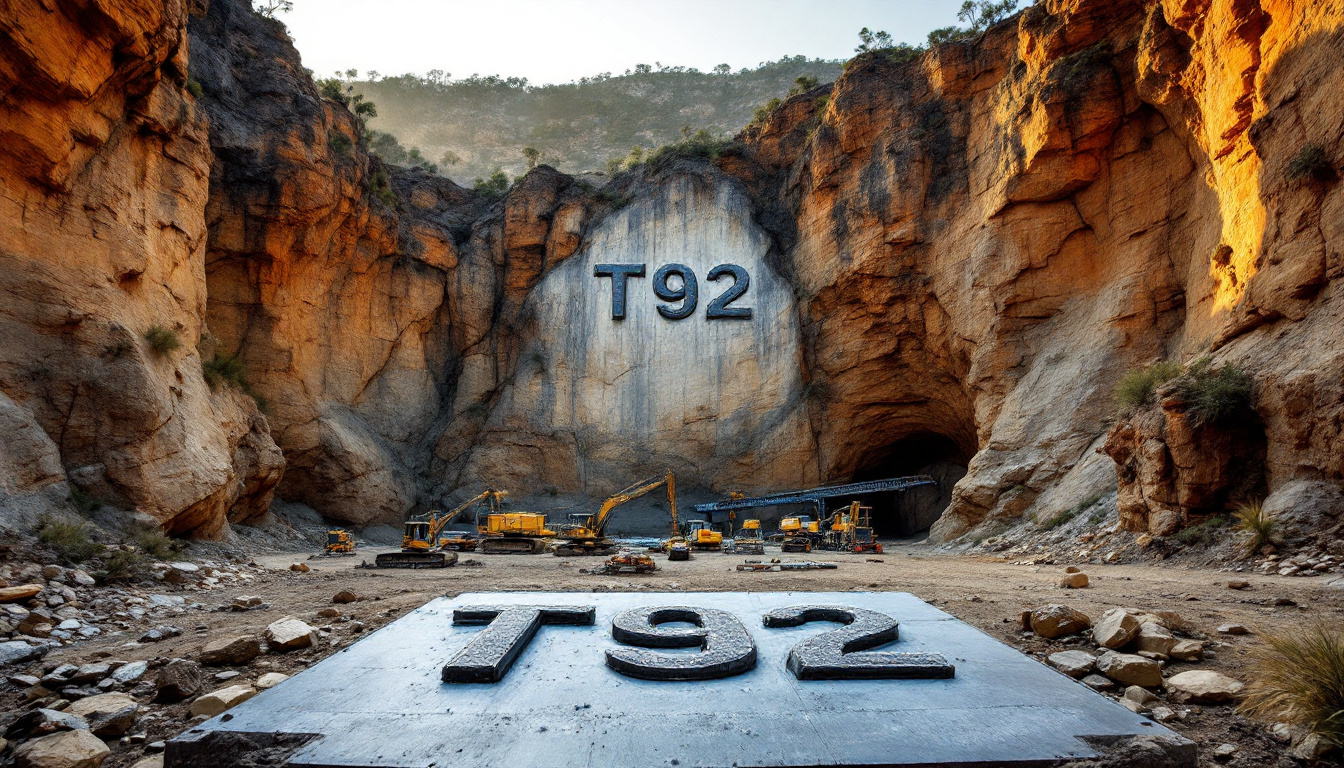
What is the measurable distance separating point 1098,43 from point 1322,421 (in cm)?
1468

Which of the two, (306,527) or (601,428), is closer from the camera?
(306,527)

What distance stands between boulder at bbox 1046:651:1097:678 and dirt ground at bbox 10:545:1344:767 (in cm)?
44

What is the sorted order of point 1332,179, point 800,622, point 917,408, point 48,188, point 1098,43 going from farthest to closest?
point 917,408
point 1098,43
point 48,188
point 1332,179
point 800,622

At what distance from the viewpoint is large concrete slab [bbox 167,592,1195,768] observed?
2637 millimetres

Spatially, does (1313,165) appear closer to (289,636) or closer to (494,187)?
(289,636)

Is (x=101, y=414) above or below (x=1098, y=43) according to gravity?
below

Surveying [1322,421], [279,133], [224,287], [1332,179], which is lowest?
[1322,421]

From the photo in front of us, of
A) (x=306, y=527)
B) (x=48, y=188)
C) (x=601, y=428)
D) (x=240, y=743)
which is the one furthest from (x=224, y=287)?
(x=240, y=743)

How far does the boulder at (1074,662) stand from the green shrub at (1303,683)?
0.85 metres

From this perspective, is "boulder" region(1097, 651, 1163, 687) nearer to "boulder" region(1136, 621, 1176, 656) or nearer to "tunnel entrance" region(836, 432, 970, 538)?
"boulder" region(1136, 621, 1176, 656)

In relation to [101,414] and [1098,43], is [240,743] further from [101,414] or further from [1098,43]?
[1098,43]

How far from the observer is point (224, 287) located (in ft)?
82.2

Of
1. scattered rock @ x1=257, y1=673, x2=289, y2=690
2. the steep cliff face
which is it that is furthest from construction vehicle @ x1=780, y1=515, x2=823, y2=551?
scattered rock @ x1=257, y1=673, x2=289, y2=690

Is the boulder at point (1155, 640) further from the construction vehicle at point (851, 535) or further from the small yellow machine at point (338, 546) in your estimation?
the small yellow machine at point (338, 546)
